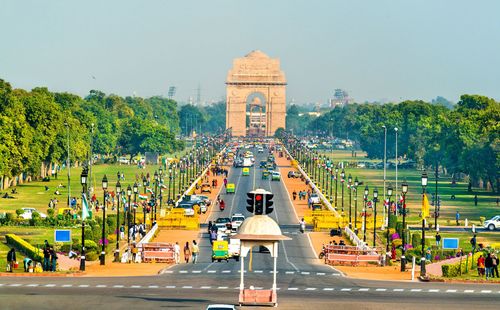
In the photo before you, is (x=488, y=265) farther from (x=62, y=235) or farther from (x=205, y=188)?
(x=205, y=188)

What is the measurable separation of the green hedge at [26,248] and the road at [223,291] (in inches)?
242

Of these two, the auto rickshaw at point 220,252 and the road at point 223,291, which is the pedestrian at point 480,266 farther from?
the auto rickshaw at point 220,252

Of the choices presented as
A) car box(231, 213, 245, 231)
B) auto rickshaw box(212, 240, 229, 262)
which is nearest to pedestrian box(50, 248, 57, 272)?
auto rickshaw box(212, 240, 229, 262)

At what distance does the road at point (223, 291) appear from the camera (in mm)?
43938

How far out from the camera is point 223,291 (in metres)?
47.2

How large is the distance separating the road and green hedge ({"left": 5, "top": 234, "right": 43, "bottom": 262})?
615 centimetres

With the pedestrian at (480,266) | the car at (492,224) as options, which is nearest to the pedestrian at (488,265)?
the pedestrian at (480,266)

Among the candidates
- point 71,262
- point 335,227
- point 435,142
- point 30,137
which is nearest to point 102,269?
point 71,262

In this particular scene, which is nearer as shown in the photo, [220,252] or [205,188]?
[220,252]

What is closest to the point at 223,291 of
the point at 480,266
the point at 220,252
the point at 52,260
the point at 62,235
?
the point at 52,260

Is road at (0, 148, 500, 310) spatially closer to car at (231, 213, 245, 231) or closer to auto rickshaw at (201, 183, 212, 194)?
car at (231, 213, 245, 231)

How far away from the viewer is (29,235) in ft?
262

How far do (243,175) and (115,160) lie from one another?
1576 inches

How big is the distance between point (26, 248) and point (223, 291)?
20.4 metres
